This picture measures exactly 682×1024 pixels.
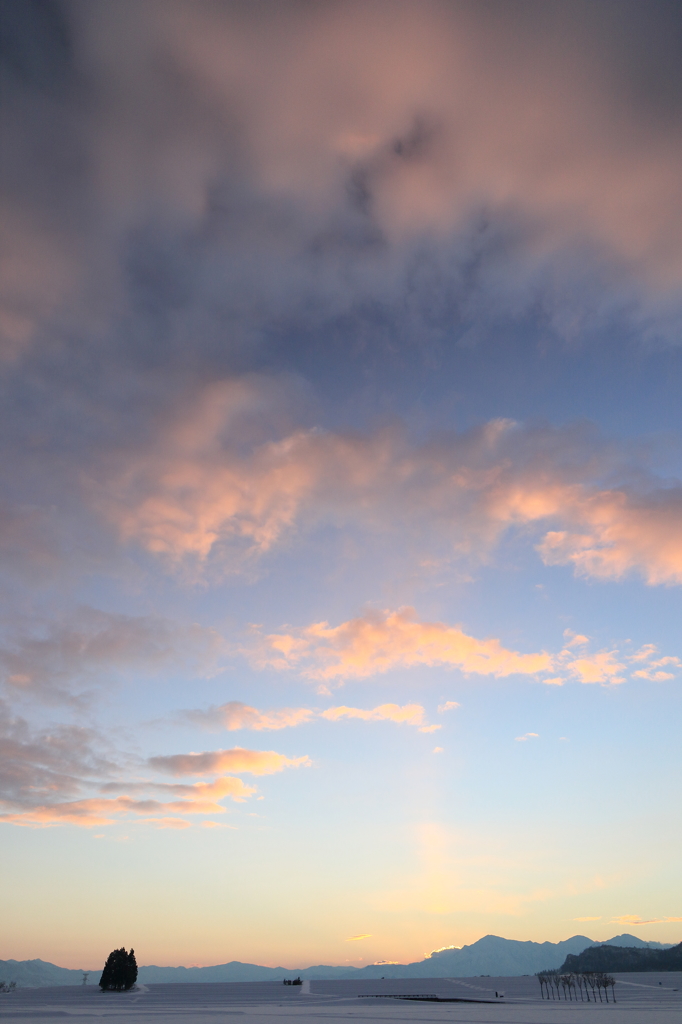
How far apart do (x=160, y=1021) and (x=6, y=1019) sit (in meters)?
18.8

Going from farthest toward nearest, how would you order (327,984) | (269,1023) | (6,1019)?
(327,984) < (6,1019) < (269,1023)

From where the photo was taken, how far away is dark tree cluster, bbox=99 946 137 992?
5172 inches

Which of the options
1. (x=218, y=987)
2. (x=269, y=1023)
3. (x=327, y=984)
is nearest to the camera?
(x=269, y=1023)

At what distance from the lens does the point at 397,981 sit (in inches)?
6909

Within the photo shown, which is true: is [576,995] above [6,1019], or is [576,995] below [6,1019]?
below

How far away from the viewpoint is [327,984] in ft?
589

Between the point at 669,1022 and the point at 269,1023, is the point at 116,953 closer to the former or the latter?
the point at 269,1023

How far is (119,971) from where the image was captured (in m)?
132

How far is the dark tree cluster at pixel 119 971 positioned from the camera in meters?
131

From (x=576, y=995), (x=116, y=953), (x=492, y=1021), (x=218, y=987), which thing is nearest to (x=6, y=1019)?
(x=492, y=1021)

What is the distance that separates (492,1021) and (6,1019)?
160ft

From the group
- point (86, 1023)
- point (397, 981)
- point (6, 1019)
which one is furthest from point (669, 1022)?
point (397, 981)

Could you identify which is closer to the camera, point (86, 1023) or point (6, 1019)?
point (86, 1023)

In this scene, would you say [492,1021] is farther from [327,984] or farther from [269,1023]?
[327,984]
